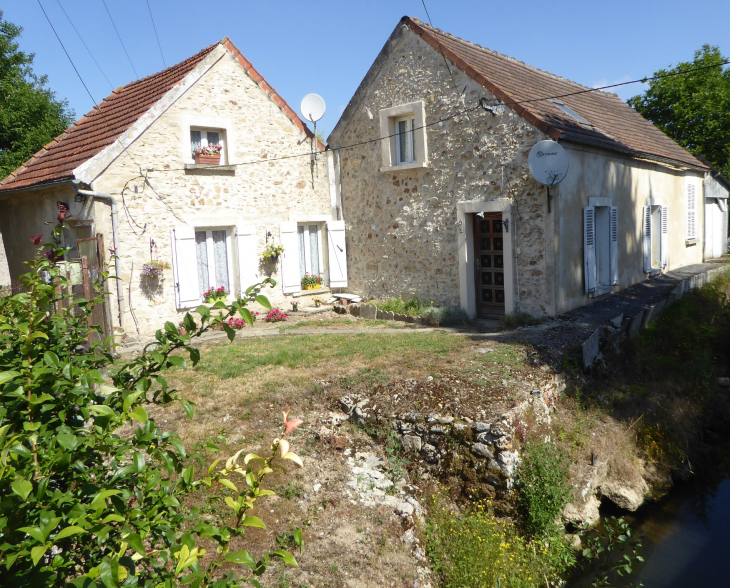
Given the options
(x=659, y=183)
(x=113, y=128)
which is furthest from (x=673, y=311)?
(x=113, y=128)

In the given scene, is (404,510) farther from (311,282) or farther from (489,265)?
(311,282)

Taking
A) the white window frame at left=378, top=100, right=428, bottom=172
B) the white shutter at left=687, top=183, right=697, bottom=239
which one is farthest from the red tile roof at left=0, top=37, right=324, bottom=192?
the white shutter at left=687, top=183, right=697, bottom=239

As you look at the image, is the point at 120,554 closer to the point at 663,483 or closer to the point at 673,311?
the point at 663,483

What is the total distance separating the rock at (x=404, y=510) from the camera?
5588mm

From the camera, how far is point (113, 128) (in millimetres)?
10750

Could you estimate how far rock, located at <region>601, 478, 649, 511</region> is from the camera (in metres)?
6.91

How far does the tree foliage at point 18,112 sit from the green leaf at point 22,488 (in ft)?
64.6

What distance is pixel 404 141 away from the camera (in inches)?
475

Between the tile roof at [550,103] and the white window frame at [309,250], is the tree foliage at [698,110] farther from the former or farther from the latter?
the white window frame at [309,250]

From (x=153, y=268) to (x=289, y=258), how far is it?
3099mm

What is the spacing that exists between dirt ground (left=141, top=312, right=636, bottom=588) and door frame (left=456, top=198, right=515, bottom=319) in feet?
4.34

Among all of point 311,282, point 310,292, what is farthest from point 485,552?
point 311,282

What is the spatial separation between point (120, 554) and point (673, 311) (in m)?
12.2

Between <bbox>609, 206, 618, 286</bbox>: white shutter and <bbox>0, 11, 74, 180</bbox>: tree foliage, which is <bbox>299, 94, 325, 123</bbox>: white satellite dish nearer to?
<bbox>609, 206, 618, 286</bbox>: white shutter
